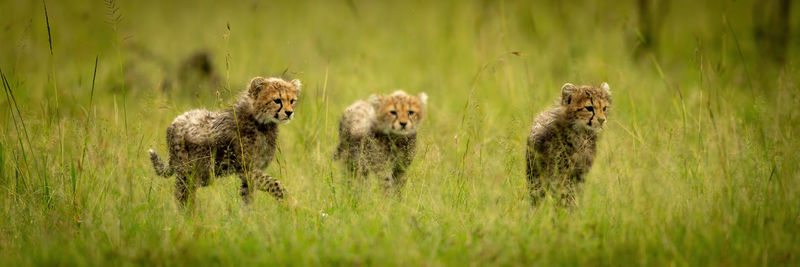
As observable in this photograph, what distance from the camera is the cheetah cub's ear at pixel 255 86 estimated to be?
5.35 m

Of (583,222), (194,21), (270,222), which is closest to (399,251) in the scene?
(270,222)

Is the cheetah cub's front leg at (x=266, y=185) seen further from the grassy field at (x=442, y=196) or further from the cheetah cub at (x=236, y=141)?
the grassy field at (x=442, y=196)

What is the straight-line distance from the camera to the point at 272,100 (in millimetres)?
5293

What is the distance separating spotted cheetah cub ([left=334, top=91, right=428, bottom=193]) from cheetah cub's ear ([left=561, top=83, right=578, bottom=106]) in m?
1.40

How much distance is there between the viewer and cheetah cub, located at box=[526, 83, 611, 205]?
530 centimetres

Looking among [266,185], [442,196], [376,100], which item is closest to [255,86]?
[266,185]

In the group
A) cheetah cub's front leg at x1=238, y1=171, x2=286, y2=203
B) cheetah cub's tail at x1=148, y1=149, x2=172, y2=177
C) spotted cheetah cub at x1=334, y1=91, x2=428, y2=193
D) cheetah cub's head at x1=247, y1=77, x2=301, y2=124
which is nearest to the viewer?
cheetah cub's front leg at x1=238, y1=171, x2=286, y2=203

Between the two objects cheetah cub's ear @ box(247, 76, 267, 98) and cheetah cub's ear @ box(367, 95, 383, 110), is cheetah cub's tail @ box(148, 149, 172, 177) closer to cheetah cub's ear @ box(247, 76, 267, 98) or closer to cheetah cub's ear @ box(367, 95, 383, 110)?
cheetah cub's ear @ box(247, 76, 267, 98)

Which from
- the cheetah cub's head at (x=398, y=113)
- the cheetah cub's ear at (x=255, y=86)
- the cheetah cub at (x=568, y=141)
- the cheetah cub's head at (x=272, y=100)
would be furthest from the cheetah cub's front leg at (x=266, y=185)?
the cheetah cub at (x=568, y=141)

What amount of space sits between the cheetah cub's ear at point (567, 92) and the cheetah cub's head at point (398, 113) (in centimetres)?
140

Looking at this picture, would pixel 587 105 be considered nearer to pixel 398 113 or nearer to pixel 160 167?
pixel 398 113

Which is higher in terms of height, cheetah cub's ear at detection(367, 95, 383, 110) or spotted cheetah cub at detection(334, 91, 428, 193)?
cheetah cub's ear at detection(367, 95, 383, 110)

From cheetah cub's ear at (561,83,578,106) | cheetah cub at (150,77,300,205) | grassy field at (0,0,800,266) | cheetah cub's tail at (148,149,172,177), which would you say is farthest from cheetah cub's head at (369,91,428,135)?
cheetah cub's tail at (148,149,172,177)

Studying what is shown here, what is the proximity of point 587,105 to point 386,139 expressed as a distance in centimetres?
190
